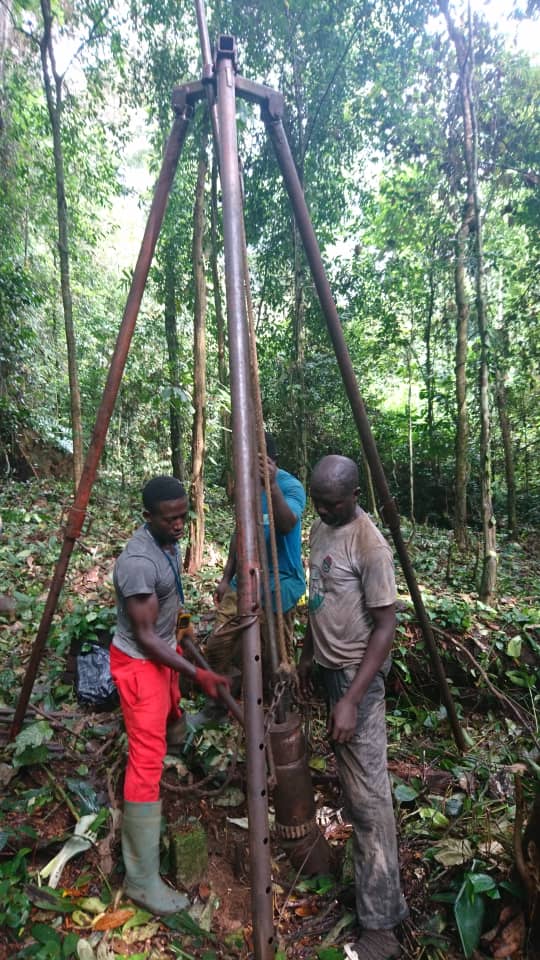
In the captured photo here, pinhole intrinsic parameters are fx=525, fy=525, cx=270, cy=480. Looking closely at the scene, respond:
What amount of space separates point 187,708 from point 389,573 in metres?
2.53

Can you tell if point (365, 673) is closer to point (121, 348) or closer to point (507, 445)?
point (121, 348)

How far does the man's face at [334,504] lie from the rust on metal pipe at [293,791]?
2.96ft

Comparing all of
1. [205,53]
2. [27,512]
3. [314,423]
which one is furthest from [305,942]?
[314,423]

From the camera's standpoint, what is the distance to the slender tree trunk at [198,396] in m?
6.74

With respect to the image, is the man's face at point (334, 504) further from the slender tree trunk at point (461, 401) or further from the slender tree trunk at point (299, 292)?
the slender tree trunk at point (461, 401)

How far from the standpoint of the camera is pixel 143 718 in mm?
2439

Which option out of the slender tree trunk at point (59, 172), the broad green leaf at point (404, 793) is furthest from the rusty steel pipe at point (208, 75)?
the slender tree trunk at point (59, 172)

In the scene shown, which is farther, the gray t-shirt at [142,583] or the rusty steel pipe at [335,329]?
the rusty steel pipe at [335,329]

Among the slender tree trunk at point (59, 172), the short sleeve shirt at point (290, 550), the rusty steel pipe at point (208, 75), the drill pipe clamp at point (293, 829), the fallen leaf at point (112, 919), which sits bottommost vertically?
the fallen leaf at point (112, 919)

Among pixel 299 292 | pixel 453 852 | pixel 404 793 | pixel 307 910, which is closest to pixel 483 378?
pixel 299 292

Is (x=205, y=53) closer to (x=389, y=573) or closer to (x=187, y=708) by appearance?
(x=389, y=573)

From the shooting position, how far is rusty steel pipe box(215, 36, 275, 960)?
166 cm

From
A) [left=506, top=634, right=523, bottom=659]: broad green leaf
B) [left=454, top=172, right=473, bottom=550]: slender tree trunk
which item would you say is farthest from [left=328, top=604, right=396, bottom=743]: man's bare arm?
[left=454, top=172, right=473, bottom=550]: slender tree trunk

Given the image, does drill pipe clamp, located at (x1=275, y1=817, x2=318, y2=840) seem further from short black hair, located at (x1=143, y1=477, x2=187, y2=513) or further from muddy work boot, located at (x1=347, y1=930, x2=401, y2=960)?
short black hair, located at (x1=143, y1=477, x2=187, y2=513)
